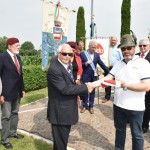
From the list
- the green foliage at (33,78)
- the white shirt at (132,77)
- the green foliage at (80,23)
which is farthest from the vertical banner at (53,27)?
the green foliage at (80,23)

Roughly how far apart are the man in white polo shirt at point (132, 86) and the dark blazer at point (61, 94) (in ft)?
2.03

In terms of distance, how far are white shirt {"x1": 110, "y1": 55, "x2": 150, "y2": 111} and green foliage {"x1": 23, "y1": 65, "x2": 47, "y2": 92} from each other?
334 inches

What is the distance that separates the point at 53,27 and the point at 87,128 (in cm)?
265

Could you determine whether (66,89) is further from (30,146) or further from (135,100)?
(30,146)

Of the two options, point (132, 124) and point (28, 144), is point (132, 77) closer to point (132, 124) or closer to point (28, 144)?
point (132, 124)


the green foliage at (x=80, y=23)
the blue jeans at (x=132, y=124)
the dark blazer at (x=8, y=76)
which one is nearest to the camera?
the blue jeans at (x=132, y=124)

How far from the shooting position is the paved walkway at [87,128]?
215 inches

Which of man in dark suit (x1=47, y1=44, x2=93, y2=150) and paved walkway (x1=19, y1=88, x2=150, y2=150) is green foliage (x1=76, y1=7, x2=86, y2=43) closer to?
paved walkway (x1=19, y1=88, x2=150, y2=150)

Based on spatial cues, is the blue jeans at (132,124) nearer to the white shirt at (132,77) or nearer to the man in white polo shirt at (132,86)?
the man in white polo shirt at (132,86)

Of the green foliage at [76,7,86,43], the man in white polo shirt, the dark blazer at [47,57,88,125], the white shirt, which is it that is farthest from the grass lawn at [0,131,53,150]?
the green foliage at [76,7,86,43]

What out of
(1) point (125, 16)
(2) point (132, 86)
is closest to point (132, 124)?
(2) point (132, 86)

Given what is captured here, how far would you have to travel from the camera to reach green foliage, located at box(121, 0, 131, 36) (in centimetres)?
2708

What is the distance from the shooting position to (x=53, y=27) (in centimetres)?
664

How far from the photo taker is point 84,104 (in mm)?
7832
